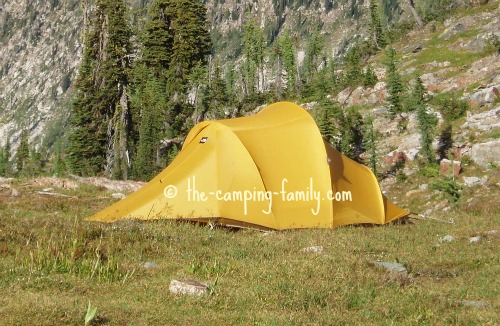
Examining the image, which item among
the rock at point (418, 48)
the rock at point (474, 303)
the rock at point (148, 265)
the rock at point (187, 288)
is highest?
the rock at point (418, 48)

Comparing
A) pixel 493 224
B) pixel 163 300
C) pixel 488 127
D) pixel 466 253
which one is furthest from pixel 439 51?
pixel 163 300

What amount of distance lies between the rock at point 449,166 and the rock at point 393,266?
20.8 m

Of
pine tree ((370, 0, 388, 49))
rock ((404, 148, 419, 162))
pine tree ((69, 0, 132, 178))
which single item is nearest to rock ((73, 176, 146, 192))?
pine tree ((69, 0, 132, 178))

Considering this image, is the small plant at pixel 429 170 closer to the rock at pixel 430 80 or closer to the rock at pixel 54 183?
the rock at pixel 430 80

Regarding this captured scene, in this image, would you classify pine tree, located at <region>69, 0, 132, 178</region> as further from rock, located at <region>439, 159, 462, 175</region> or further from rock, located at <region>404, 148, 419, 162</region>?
rock, located at <region>439, 159, 462, 175</region>

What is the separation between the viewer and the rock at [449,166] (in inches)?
1178

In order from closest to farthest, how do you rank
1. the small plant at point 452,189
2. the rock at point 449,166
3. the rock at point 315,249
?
the rock at point 315,249, the small plant at point 452,189, the rock at point 449,166

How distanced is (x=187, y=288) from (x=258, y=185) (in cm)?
Answer: 760

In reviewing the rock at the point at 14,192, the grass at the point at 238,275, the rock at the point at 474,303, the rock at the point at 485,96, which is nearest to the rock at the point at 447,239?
the grass at the point at 238,275

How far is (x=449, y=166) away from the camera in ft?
100

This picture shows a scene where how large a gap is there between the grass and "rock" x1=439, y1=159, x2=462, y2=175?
15601 mm

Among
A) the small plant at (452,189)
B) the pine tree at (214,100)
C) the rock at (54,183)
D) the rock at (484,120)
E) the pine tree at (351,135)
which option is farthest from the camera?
the pine tree at (214,100)

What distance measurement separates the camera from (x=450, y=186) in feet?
81.9

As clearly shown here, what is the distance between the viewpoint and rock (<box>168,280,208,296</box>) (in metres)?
8.11
